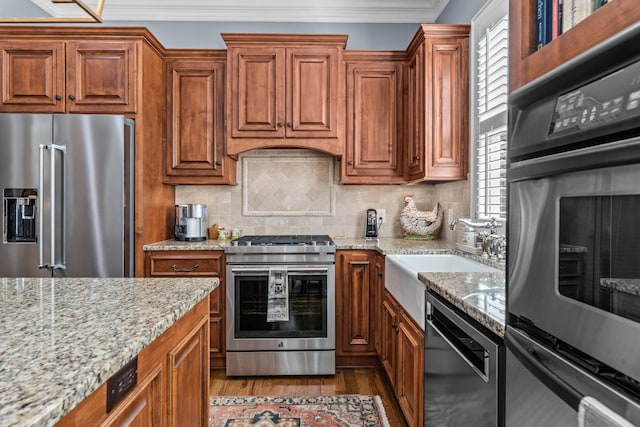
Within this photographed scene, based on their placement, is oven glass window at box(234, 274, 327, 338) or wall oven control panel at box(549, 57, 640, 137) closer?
wall oven control panel at box(549, 57, 640, 137)

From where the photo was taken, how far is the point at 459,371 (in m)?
1.30

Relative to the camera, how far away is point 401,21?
339 cm

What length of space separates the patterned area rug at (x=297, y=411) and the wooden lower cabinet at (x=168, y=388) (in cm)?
86

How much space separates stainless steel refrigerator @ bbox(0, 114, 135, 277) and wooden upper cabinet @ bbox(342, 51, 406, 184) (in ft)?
5.43

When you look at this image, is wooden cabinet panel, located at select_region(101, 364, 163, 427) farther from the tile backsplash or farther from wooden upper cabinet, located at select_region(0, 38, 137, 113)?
the tile backsplash

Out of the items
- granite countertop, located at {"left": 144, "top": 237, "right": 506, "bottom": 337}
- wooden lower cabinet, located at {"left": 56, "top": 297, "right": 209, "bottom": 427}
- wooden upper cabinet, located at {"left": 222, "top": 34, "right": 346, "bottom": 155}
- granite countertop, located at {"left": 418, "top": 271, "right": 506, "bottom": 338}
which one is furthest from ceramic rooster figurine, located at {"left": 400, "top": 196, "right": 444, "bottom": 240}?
wooden lower cabinet, located at {"left": 56, "top": 297, "right": 209, "bottom": 427}

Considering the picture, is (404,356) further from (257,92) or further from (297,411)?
(257,92)

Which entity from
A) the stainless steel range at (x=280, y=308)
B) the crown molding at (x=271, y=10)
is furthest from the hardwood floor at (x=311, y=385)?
the crown molding at (x=271, y=10)

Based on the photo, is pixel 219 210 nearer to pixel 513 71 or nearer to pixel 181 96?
pixel 181 96

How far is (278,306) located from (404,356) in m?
1.03

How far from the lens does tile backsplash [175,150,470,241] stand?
3408mm

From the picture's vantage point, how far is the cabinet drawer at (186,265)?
2783 mm

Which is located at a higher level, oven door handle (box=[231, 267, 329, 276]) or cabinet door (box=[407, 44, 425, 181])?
cabinet door (box=[407, 44, 425, 181])

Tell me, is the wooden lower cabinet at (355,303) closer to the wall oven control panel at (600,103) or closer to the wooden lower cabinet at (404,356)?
the wooden lower cabinet at (404,356)
